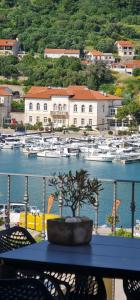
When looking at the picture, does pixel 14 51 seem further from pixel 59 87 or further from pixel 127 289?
pixel 127 289

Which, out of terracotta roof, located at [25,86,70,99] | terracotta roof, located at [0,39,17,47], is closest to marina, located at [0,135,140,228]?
terracotta roof, located at [25,86,70,99]

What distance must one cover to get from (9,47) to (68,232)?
38083 millimetres

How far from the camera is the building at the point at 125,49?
38.9m

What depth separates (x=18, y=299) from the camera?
1.28 m

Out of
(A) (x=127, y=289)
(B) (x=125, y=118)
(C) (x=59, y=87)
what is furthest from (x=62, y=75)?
(A) (x=127, y=289)

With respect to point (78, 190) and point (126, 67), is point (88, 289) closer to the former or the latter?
point (78, 190)

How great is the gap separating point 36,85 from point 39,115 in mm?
1790

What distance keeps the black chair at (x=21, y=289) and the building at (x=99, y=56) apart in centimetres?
3573

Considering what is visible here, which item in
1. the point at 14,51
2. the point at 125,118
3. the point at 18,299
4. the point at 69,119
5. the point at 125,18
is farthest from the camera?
the point at 125,18

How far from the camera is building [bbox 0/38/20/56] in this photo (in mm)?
→ 39062

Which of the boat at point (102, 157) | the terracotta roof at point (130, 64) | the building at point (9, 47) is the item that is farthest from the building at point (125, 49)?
the boat at point (102, 157)

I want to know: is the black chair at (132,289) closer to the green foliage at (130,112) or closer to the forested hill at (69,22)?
the green foliage at (130,112)

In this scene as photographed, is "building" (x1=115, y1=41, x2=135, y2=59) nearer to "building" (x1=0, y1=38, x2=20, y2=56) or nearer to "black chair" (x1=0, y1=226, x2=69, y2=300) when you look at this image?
"building" (x1=0, y1=38, x2=20, y2=56)

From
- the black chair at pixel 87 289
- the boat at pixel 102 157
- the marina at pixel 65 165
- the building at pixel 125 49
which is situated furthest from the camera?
the building at pixel 125 49
